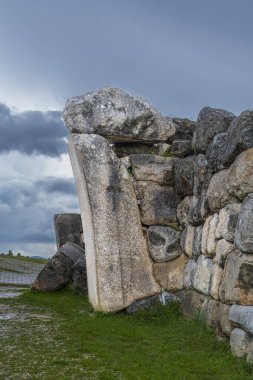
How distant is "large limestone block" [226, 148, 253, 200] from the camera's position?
6.87m

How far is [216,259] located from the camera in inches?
306

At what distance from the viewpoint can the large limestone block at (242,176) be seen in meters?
6.87

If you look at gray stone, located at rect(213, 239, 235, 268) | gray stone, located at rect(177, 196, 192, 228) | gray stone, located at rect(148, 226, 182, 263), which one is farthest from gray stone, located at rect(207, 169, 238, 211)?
gray stone, located at rect(148, 226, 182, 263)

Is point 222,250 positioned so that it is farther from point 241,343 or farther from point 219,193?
point 241,343

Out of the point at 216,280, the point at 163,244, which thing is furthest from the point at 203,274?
the point at 163,244

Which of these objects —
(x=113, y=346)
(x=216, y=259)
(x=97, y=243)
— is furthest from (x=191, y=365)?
(x=97, y=243)

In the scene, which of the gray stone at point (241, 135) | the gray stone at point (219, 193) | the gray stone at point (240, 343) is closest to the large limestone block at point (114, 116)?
the gray stone at point (219, 193)

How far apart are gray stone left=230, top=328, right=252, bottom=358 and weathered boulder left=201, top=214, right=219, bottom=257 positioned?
1.65 meters

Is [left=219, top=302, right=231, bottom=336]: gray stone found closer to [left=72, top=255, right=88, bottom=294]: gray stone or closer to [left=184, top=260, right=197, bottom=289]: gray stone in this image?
[left=184, top=260, right=197, bottom=289]: gray stone

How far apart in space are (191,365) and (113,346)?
1271 mm

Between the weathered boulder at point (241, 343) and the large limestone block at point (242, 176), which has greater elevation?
A: the large limestone block at point (242, 176)

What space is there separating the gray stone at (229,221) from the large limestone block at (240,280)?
410 millimetres

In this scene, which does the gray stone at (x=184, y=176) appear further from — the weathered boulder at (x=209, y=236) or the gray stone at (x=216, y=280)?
the gray stone at (x=216, y=280)

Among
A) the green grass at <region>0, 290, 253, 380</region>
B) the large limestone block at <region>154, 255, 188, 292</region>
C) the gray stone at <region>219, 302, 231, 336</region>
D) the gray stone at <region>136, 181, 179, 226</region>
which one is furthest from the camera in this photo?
the gray stone at <region>136, 181, 179, 226</region>
